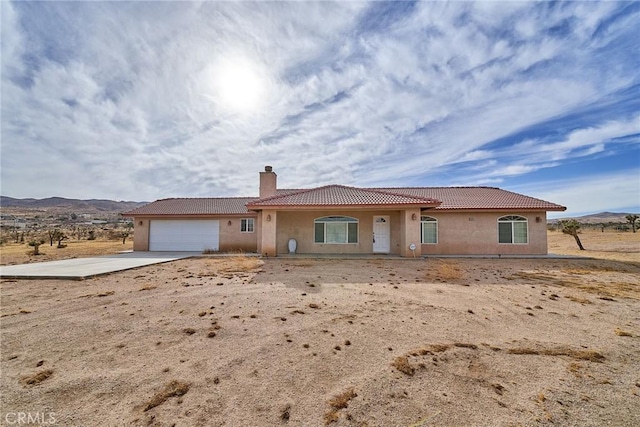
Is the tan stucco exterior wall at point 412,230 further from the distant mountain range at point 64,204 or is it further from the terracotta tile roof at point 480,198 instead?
the distant mountain range at point 64,204

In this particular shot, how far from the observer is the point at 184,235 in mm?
19516

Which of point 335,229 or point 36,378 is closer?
point 36,378

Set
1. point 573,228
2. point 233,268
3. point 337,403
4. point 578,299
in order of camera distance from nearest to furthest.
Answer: point 337,403, point 578,299, point 233,268, point 573,228

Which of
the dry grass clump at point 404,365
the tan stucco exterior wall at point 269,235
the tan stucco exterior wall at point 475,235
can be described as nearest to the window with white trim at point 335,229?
the tan stucco exterior wall at point 269,235

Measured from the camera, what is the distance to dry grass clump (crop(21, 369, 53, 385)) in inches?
140

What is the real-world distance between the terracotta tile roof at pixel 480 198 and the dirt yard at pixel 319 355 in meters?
8.36

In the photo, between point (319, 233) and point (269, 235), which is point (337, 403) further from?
point (319, 233)

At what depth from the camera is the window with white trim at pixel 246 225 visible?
19.0 m

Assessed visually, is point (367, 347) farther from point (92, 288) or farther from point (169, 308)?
point (92, 288)

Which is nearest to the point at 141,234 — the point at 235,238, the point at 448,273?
the point at 235,238

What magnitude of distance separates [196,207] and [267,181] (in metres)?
5.96

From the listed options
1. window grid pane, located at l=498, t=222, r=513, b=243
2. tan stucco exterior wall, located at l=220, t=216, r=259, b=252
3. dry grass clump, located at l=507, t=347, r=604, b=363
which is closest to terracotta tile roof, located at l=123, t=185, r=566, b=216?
tan stucco exterior wall, located at l=220, t=216, r=259, b=252

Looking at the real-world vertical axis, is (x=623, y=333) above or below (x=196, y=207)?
below

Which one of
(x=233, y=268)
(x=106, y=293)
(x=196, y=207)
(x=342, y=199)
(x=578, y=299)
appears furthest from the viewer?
(x=196, y=207)
